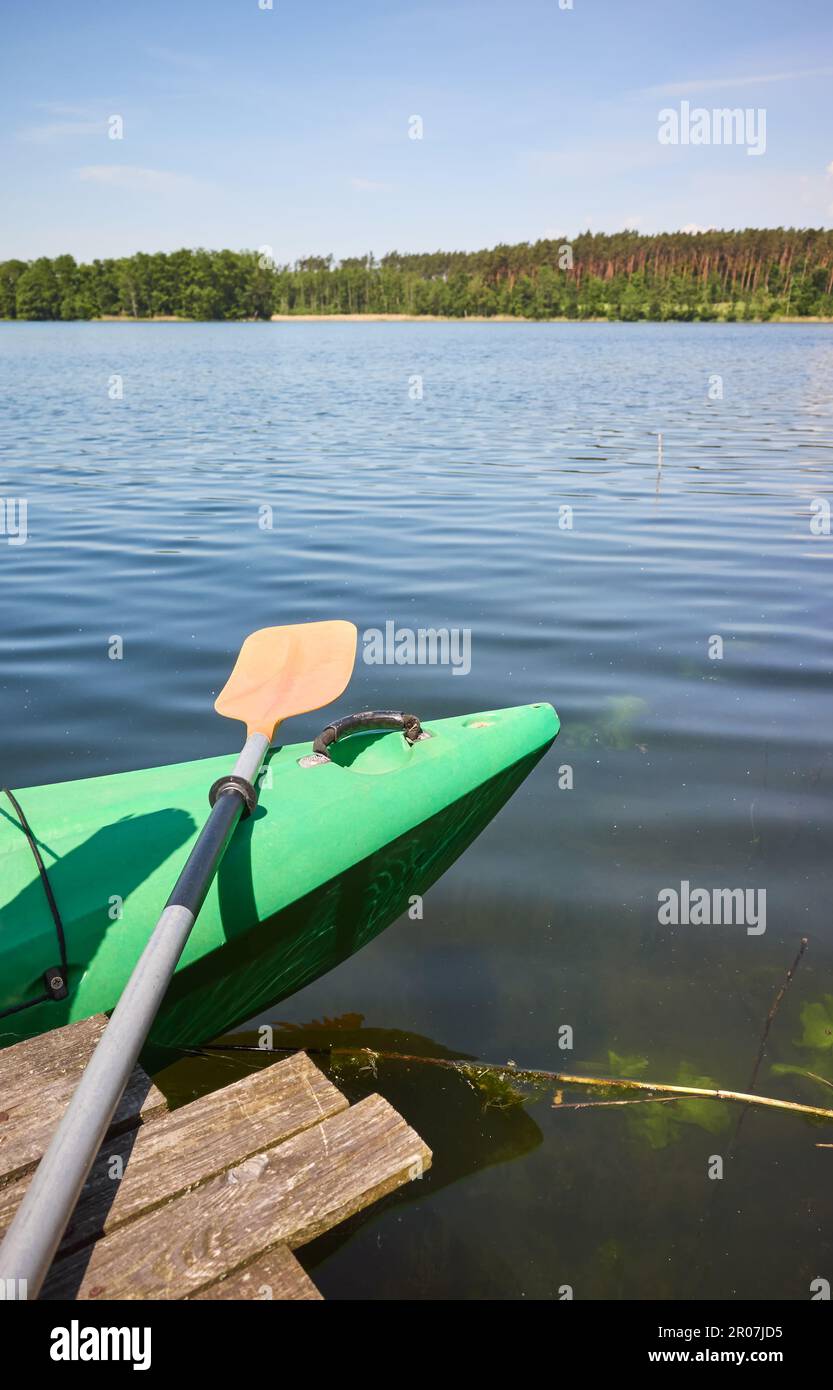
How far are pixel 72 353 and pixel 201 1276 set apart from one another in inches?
1881

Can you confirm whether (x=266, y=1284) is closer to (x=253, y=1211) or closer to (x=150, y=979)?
(x=253, y=1211)

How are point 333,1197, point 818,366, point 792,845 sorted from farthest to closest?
1. point 818,366
2. point 792,845
3. point 333,1197

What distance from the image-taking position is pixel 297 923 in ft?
10.3

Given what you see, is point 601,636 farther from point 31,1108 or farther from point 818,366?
point 818,366

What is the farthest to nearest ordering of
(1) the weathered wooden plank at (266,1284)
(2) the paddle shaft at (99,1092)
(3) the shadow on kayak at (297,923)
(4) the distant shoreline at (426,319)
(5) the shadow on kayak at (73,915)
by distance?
1. (4) the distant shoreline at (426,319)
2. (3) the shadow on kayak at (297,923)
3. (5) the shadow on kayak at (73,915)
4. (1) the weathered wooden plank at (266,1284)
5. (2) the paddle shaft at (99,1092)

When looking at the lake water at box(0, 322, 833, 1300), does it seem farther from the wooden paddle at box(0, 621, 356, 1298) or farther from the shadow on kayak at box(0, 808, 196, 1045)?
the wooden paddle at box(0, 621, 356, 1298)

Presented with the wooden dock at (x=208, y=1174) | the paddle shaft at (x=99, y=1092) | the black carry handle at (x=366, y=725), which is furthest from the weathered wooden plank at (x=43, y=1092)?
the black carry handle at (x=366, y=725)

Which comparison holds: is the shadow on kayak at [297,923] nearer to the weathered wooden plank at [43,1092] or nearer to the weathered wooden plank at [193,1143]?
the weathered wooden plank at [43,1092]

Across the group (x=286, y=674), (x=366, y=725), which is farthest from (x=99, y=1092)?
(x=286, y=674)

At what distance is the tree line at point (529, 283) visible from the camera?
102m

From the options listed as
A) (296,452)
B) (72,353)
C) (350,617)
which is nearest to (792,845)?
(350,617)

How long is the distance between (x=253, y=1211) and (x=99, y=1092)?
42cm

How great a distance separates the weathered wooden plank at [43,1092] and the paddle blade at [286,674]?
4.56 ft
